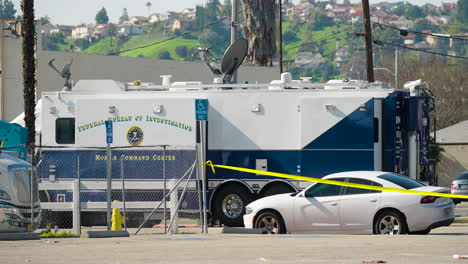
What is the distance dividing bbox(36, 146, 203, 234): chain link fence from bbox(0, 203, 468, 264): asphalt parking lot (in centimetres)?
416

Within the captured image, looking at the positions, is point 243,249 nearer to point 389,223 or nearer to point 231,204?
point 389,223

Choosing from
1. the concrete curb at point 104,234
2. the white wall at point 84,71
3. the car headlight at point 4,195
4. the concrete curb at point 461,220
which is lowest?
the concrete curb at point 461,220

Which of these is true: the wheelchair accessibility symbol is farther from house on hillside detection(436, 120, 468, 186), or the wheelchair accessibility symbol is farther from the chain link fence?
house on hillside detection(436, 120, 468, 186)

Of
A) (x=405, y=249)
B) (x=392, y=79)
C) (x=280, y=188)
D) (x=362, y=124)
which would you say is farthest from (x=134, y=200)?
(x=392, y=79)

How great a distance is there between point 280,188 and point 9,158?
251 inches

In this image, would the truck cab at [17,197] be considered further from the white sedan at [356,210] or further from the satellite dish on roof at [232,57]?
the satellite dish on roof at [232,57]

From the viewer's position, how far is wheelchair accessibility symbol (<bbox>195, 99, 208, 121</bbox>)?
24.6 metres

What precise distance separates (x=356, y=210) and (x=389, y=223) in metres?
0.71

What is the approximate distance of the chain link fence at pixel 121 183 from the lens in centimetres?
2572

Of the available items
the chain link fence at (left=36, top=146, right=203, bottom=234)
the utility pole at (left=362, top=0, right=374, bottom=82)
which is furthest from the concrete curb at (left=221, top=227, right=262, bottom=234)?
the utility pole at (left=362, top=0, right=374, bottom=82)

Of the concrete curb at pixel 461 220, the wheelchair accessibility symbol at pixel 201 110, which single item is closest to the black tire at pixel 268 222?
the wheelchair accessibility symbol at pixel 201 110

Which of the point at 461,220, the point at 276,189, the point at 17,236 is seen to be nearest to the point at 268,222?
the point at 276,189

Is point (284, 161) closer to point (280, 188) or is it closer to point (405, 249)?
point (280, 188)

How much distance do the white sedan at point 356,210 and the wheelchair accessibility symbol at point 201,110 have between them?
2.78 m
